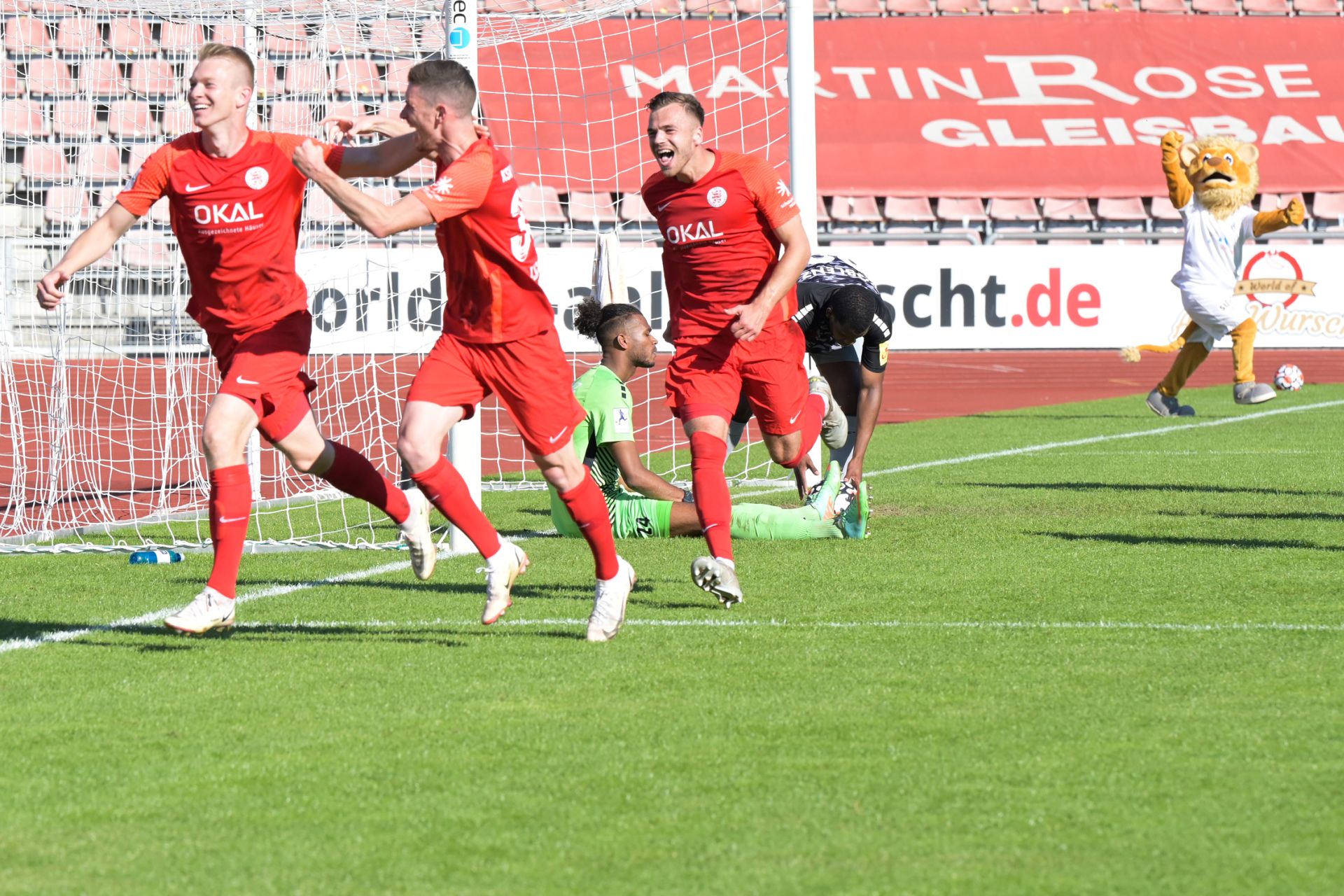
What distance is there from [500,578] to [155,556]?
9.09ft

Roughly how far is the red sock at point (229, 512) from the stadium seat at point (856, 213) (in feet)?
65.6

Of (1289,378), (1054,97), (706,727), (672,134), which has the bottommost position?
(1289,378)

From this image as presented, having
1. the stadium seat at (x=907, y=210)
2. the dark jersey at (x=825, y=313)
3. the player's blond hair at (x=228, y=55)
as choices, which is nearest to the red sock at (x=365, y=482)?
the player's blond hair at (x=228, y=55)

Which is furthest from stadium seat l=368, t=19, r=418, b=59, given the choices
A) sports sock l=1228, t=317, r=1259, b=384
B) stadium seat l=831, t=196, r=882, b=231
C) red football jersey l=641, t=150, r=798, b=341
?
stadium seat l=831, t=196, r=882, b=231

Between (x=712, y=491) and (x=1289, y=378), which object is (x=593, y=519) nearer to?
(x=712, y=491)

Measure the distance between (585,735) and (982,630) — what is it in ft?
5.95

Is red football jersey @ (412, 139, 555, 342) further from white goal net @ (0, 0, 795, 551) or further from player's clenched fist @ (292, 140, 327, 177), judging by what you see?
white goal net @ (0, 0, 795, 551)

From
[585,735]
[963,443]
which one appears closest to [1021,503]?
[963,443]

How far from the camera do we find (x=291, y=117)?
1138 cm

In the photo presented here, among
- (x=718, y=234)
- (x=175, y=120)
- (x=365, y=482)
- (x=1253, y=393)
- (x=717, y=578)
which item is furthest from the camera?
(x=175, y=120)

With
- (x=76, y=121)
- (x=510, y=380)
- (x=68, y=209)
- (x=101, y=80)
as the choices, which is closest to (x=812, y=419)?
(x=510, y=380)

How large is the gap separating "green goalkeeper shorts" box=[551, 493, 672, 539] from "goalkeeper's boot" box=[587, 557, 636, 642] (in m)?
2.59

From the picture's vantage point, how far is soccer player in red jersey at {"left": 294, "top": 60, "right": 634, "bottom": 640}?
5.42 metres

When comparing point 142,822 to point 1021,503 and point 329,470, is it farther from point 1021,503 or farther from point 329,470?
point 1021,503
